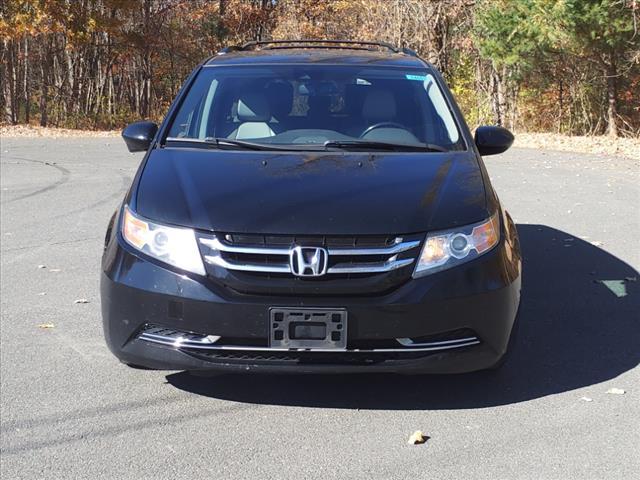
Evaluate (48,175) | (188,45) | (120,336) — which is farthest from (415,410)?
(188,45)

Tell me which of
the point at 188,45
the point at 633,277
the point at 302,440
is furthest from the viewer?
the point at 188,45

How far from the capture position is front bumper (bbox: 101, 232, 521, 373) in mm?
3666

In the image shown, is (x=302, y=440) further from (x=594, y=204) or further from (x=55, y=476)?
(x=594, y=204)

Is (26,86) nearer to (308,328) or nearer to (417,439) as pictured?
(308,328)

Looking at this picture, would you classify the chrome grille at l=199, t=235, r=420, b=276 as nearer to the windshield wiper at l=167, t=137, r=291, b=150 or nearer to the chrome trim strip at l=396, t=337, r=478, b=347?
the chrome trim strip at l=396, t=337, r=478, b=347

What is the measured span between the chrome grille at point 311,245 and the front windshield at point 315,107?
4.16 ft

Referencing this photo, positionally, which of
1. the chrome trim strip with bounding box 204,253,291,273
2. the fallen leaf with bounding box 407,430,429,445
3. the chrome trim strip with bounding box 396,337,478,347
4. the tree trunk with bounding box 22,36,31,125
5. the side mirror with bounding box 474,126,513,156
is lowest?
the tree trunk with bounding box 22,36,31,125

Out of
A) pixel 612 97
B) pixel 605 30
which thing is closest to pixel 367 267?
pixel 605 30

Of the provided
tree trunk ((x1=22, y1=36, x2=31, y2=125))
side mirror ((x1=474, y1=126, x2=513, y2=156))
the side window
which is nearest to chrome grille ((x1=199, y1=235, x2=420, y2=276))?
the side window

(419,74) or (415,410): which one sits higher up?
(419,74)

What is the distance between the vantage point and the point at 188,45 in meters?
36.3

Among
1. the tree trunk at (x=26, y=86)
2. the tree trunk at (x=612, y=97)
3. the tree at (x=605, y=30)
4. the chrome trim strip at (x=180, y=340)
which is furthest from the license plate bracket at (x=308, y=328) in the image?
the tree trunk at (x=26, y=86)

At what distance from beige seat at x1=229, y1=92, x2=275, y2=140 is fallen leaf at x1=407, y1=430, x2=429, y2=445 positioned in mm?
2101

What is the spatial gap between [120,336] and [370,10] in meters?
27.8
